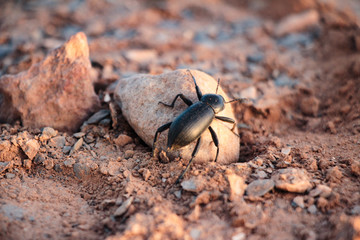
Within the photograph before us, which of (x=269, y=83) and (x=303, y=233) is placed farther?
(x=269, y=83)

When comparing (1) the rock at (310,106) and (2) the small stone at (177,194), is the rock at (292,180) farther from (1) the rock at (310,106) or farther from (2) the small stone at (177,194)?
(1) the rock at (310,106)

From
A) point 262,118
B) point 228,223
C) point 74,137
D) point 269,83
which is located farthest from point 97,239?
point 269,83

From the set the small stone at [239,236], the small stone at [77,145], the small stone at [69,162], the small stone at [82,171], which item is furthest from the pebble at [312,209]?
the small stone at [77,145]

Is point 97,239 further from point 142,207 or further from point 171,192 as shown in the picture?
point 171,192

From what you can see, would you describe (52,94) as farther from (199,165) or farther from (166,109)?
(199,165)

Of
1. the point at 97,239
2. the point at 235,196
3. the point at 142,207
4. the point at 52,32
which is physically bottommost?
the point at 97,239

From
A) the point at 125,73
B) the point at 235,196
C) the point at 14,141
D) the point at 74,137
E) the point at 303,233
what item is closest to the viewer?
the point at 303,233

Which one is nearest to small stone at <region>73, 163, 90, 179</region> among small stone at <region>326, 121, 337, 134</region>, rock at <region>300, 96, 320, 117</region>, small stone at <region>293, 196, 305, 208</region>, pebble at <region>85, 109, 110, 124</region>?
pebble at <region>85, 109, 110, 124</region>
